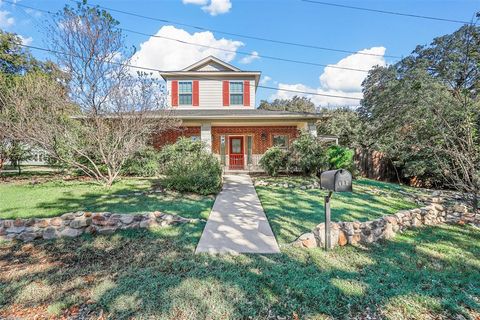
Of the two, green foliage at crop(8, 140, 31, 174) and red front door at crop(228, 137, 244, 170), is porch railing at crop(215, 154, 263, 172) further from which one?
green foliage at crop(8, 140, 31, 174)

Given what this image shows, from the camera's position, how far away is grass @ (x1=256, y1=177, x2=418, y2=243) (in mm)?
4496

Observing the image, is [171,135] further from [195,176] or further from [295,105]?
[295,105]

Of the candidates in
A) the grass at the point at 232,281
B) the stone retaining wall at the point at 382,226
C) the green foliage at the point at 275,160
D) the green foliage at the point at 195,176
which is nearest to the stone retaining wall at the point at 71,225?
the grass at the point at 232,281

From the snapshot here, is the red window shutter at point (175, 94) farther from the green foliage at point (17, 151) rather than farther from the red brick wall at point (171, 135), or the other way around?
the green foliage at point (17, 151)

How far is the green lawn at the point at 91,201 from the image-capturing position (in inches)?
203

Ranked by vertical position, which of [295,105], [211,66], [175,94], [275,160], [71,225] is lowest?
[71,225]

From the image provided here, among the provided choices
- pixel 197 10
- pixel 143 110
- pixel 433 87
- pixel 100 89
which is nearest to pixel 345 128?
pixel 433 87

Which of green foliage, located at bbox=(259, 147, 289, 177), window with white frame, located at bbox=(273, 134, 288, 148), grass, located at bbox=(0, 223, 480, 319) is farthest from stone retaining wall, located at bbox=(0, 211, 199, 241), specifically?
window with white frame, located at bbox=(273, 134, 288, 148)

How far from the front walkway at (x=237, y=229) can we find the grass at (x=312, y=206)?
0.24 m

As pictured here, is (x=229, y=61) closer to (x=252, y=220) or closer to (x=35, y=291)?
(x=252, y=220)

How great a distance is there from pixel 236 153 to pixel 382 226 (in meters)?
10.2

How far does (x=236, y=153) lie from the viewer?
13.8 metres

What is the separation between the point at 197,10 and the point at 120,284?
1206 cm

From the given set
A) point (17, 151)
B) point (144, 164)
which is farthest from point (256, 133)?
point (17, 151)
